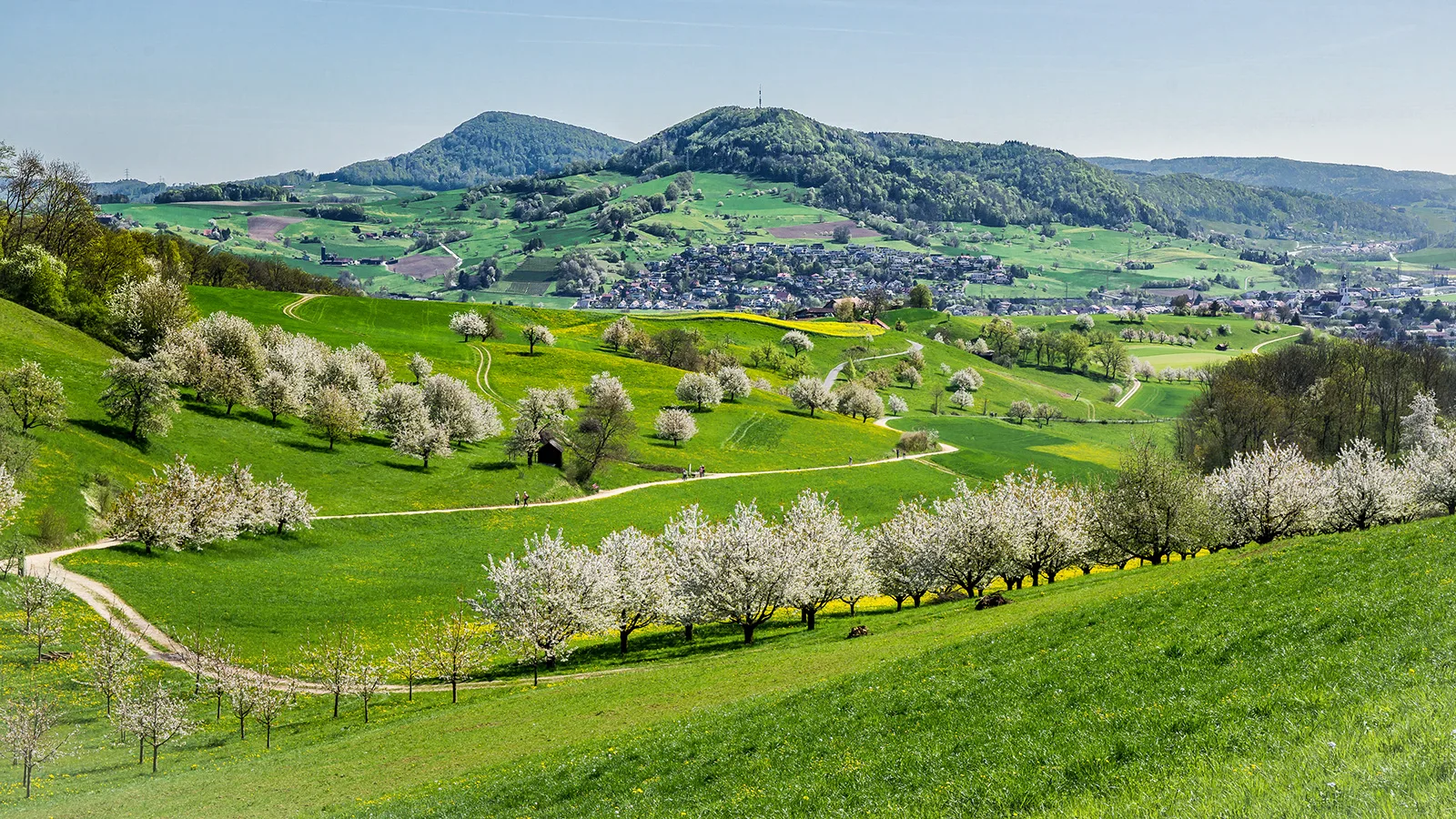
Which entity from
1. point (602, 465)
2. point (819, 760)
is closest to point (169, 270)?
point (602, 465)

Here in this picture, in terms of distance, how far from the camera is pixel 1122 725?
58.4ft

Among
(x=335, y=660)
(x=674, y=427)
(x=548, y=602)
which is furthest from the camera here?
(x=674, y=427)

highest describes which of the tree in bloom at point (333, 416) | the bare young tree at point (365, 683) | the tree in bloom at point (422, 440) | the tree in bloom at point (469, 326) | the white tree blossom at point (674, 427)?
the tree in bloom at point (469, 326)

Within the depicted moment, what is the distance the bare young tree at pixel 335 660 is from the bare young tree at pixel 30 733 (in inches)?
459

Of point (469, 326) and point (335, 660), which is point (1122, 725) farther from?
point (469, 326)

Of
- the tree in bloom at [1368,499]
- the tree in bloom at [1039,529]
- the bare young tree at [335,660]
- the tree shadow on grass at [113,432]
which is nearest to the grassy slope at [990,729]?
the bare young tree at [335,660]

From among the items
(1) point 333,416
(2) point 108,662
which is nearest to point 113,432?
(1) point 333,416

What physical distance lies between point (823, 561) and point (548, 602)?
17370mm

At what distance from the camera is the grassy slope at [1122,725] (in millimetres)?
12875

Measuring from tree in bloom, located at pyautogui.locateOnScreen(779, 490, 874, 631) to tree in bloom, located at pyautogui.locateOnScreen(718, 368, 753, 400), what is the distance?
299 ft

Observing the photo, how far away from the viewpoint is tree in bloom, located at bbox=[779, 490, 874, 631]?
53156 mm

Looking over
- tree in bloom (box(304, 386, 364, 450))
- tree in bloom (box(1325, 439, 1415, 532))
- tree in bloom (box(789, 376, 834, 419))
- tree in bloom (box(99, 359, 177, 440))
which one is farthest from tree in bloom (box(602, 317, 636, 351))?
tree in bloom (box(1325, 439, 1415, 532))

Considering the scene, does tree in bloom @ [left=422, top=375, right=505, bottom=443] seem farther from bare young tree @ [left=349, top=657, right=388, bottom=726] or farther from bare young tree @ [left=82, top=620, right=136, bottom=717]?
bare young tree @ [left=349, top=657, right=388, bottom=726]

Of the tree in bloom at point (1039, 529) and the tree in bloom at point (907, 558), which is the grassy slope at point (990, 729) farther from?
the tree in bloom at point (1039, 529)
